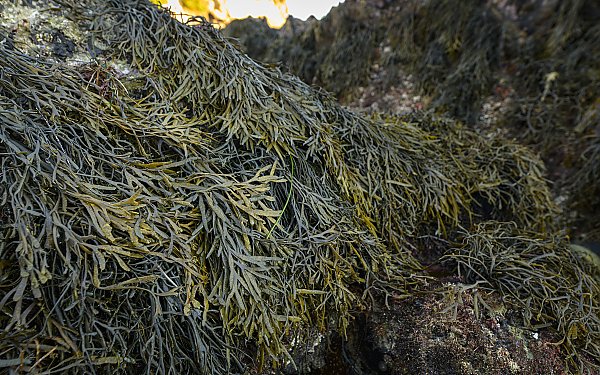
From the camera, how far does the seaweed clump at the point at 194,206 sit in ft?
3.46

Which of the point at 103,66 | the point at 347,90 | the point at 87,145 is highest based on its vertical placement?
the point at 347,90

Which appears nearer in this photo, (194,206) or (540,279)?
(194,206)

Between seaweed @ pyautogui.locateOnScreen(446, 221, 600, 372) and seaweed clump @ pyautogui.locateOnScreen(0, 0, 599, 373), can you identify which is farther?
seaweed @ pyautogui.locateOnScreen(446, 221, 600, 372)

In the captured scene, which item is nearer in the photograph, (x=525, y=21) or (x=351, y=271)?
(x=351, y=271)

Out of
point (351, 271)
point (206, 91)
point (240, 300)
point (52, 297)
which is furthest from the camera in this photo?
point (206, 91)

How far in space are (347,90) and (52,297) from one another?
354 centimetres

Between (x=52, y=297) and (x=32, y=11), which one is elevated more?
(x=32, y=11)

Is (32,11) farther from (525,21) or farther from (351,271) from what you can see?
(525,21)

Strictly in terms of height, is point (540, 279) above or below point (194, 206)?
above

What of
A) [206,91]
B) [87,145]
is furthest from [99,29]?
[87,145]

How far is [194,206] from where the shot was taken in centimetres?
136

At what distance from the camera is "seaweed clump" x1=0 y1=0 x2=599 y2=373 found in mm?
1055

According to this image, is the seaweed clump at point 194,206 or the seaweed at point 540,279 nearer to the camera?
the seaweed clump at point 194,206

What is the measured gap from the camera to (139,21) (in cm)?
185
